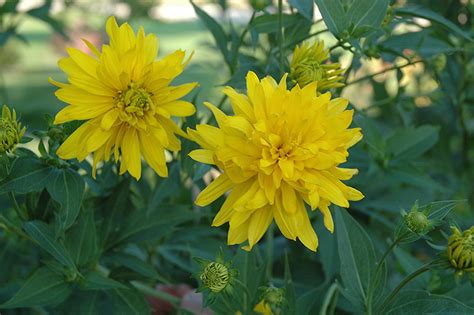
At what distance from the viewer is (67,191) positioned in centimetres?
71

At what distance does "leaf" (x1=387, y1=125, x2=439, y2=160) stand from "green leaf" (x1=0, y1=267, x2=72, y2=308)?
48 cm

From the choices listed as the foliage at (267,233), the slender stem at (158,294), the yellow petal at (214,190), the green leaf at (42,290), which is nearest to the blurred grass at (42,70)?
the foliage at (267,233)

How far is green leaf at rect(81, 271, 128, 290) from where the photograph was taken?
750mm

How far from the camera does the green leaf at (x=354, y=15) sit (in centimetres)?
73

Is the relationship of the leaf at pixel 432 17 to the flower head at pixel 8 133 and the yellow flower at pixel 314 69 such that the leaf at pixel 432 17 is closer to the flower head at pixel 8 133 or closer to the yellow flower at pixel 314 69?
the yellow flower at pixel 314 69

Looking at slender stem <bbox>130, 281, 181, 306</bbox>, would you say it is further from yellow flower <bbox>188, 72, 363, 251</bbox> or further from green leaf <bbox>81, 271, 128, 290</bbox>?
yellow flower <bbox>188, 72, 363, 251</bbox>

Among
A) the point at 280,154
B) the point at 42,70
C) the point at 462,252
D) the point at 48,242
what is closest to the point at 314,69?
the point at 280,154

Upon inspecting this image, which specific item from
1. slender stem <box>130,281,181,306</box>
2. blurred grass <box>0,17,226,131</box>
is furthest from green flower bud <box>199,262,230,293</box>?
blurred grass <box>0,17,226,131</box>

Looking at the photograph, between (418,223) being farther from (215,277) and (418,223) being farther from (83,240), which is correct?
A: (83,240)

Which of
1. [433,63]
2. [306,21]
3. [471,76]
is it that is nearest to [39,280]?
[306,21]

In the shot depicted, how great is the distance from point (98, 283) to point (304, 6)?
16.1 inches

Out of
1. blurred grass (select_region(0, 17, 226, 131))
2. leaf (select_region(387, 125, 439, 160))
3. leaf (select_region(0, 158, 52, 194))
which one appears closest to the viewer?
leaf (select_region(0, 158, 52, 194))

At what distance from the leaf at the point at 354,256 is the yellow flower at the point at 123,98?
207mm

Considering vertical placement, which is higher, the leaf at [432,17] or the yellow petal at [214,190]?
the leaf at [432,17]
